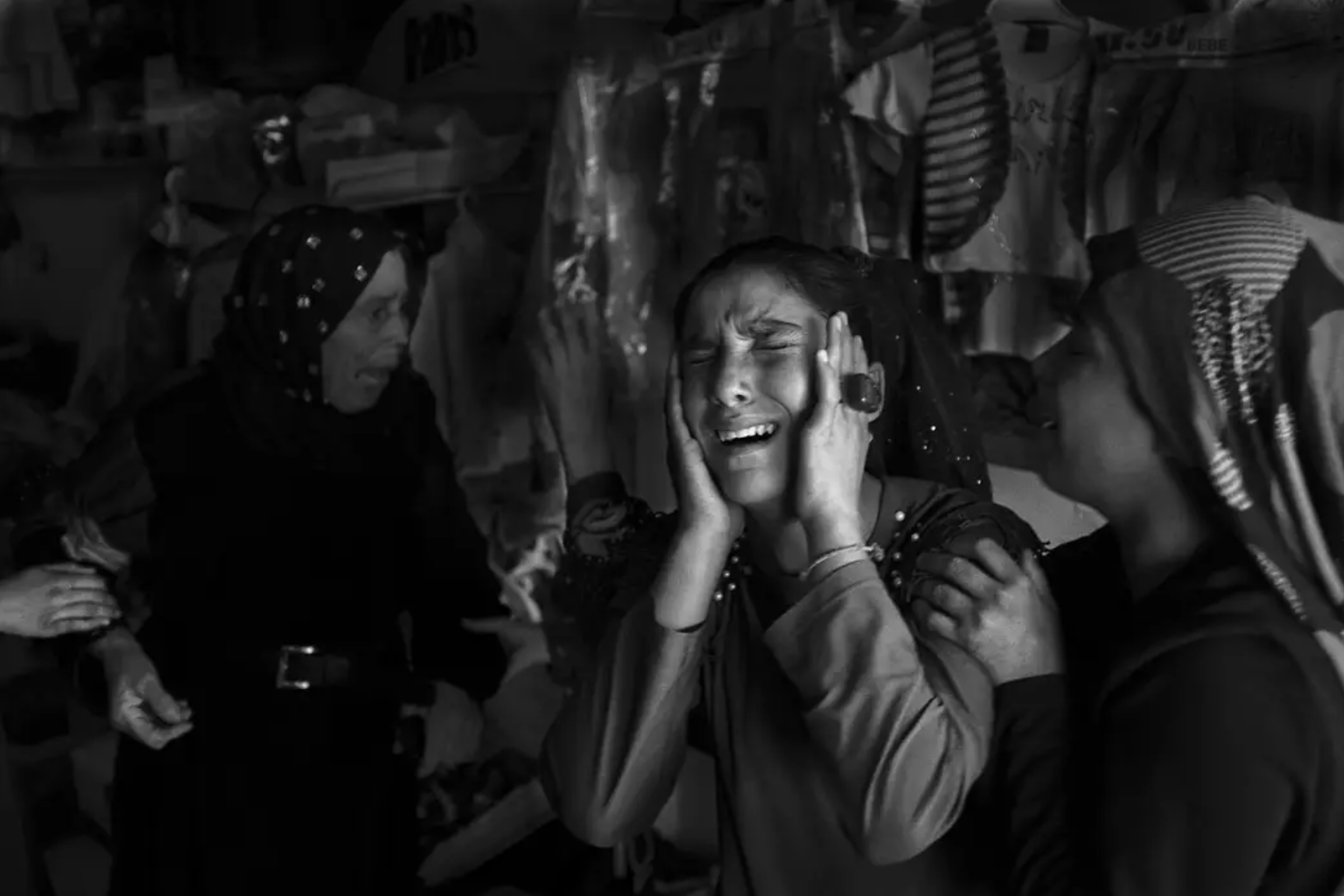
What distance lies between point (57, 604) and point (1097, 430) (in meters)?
1.10

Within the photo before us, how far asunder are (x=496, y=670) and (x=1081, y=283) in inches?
27.6

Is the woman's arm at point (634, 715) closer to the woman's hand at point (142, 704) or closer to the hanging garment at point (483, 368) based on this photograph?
the hanging garment at point (483, 368)

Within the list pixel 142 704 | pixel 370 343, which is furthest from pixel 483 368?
pixel 142 704

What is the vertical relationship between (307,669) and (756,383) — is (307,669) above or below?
below

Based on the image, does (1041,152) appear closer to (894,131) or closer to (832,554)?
(894,131)

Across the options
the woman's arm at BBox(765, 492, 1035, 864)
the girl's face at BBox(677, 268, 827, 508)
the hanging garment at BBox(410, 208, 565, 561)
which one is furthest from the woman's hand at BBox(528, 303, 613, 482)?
the woman's arm at BBox(765, 492, 1035, 864)

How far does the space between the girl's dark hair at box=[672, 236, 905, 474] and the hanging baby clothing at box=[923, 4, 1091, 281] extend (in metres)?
0.11

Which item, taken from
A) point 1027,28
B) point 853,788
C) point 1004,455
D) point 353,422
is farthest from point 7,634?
point 1027,28

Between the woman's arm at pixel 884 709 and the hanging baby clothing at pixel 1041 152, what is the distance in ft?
0.98

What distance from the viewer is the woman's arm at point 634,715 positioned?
36.3 inches

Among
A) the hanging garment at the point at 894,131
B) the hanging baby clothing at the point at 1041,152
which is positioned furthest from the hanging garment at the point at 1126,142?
the hanging garment at the point at 894,131

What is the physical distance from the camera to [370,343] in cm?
121

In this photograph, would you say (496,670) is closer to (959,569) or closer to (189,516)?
(189,516)

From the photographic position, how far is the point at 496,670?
123 cm
